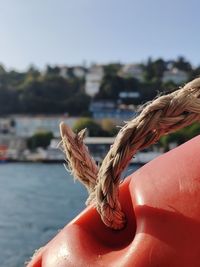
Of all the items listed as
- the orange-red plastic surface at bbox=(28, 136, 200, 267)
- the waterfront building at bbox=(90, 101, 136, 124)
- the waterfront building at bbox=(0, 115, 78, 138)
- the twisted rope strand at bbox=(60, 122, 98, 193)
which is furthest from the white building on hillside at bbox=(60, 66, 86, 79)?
the orange-red plastic surface at bbox=(28, 136, 200, 267)

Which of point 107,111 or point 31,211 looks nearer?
point 31,211

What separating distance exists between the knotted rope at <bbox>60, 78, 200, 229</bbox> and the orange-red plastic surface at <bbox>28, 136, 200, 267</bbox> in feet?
0.10

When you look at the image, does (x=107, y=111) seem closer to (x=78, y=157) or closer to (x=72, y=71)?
(x=72, y=71)

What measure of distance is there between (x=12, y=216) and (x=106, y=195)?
660 inches

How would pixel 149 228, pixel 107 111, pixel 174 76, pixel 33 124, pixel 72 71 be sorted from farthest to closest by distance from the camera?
pixel 72 71
pixel 174 76
pixel 107 111
pixel 33 124
pixel 149 228

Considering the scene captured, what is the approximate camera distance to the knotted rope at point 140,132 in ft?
3.10

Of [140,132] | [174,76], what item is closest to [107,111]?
[174,76]

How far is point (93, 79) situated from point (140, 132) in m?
65.5

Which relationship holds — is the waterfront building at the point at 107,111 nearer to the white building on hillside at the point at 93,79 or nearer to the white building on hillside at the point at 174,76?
the white building on hillside at the point at 93,79

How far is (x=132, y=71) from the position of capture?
70.6 metres

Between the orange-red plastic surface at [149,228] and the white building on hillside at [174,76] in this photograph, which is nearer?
the orange-red plastic surface at [149,228]

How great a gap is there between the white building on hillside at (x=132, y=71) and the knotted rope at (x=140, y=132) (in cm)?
6701

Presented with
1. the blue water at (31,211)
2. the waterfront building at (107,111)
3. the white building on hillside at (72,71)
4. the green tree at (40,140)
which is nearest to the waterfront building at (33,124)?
the waterfront building at (107,111)

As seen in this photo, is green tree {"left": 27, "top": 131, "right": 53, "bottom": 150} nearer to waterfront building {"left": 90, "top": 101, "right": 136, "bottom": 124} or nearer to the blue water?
waterfront building {"left": 90, "top": 101, "right": 136, "bottom": 124}
